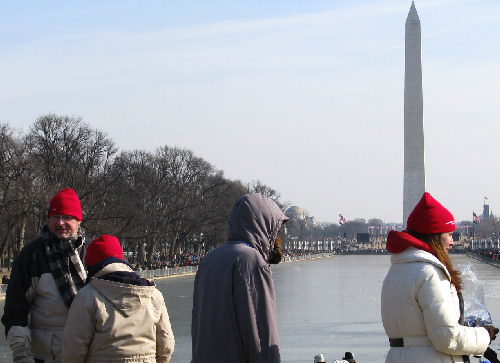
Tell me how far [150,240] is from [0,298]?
38156 mm

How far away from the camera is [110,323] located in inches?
210

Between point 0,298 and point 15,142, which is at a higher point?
point 15,142

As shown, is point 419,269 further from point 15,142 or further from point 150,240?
point 150,240

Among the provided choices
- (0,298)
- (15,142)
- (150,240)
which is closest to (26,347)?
(0,298)

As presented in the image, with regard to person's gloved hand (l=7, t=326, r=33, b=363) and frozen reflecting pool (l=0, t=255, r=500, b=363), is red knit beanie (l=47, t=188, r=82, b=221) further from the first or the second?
frozen reflecting pool (l=0, t=255, r=500, b=363)

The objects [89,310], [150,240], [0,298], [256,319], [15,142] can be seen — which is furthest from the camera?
[150,240]

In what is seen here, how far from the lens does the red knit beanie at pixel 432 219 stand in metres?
5.05

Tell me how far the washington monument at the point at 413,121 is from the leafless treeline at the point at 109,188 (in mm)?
16159

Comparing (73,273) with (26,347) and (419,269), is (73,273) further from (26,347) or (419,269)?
(419,269)

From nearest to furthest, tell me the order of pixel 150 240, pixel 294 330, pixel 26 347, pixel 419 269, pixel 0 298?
pixel 419 269, pixel 26 347, pixel 294 330, pixel 0 298, pixel 150 240

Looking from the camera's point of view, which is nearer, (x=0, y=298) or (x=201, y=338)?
(x=201, y=338)

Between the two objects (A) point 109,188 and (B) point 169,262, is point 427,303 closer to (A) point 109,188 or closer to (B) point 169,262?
(A) point 109,188

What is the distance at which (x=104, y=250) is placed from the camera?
5.61m

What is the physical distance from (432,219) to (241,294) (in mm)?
1090
